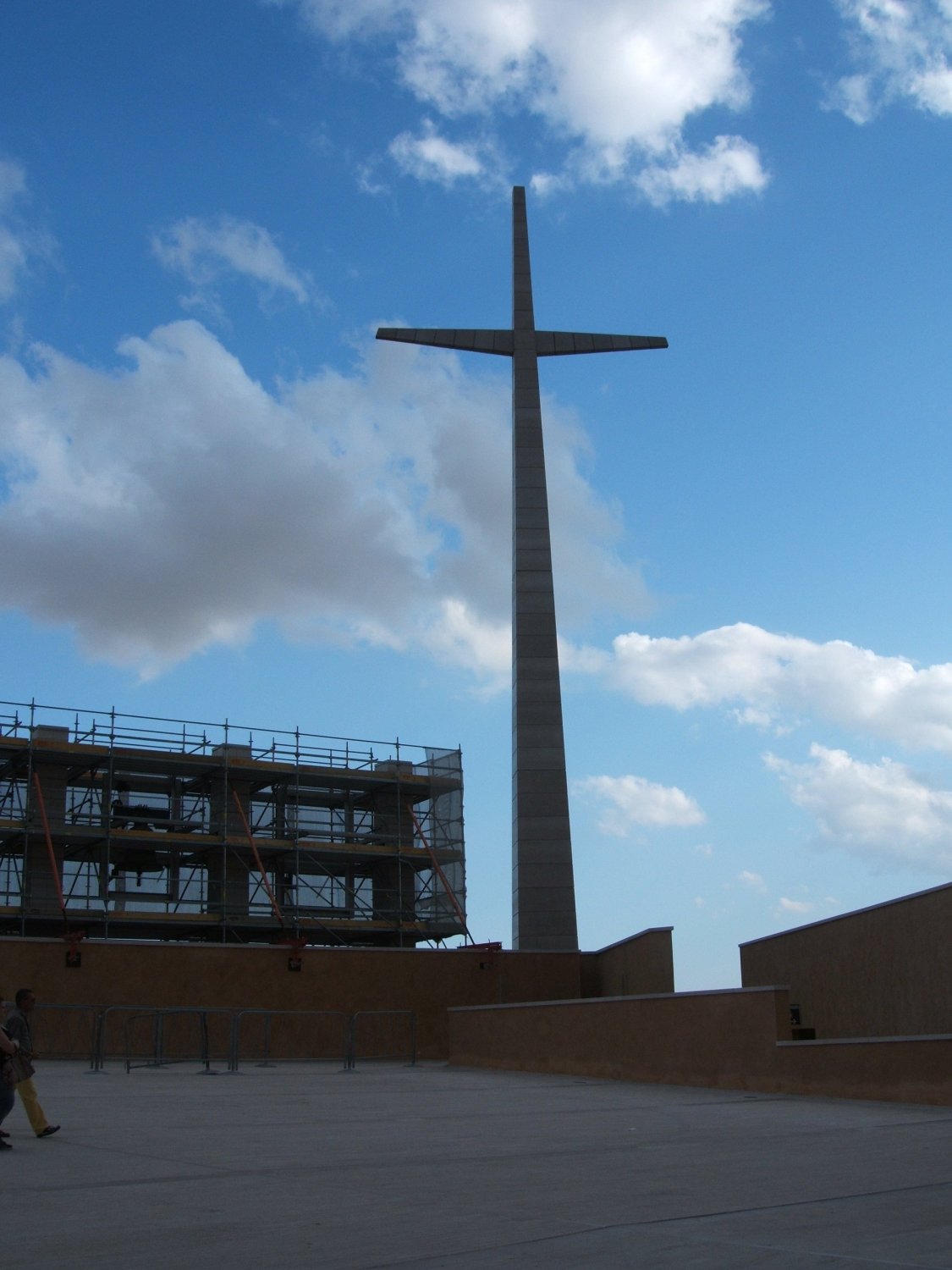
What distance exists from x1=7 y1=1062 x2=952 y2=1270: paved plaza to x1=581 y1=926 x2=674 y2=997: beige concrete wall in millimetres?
9179

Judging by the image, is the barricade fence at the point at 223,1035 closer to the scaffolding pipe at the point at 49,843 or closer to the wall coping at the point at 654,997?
the wall coping at the point at 654,997

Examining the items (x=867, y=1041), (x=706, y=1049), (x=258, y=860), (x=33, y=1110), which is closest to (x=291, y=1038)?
(x=706, y=1049)

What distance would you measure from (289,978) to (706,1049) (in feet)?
39.2

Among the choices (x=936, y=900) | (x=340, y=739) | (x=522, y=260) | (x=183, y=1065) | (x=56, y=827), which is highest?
(x=522, y=260)

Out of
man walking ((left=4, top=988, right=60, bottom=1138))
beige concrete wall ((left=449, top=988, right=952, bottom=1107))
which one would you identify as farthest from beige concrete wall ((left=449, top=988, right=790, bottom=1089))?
man walking ((left=4, top=988, right=60, bottom=1138))

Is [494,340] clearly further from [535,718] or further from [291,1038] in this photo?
[291,1038]

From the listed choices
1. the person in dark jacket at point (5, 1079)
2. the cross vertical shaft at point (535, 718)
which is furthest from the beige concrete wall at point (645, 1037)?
the person in dark jacket at point (5, 1079)

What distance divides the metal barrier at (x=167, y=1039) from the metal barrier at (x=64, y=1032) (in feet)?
2.26

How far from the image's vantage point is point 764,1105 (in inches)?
568

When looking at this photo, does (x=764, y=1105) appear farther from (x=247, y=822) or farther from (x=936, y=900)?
(x=247, y=822)

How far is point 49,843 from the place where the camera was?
34.8 meters

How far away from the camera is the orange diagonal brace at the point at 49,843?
114 ft

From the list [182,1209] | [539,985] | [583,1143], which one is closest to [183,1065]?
[539,985]

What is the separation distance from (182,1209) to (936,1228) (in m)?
3.80
